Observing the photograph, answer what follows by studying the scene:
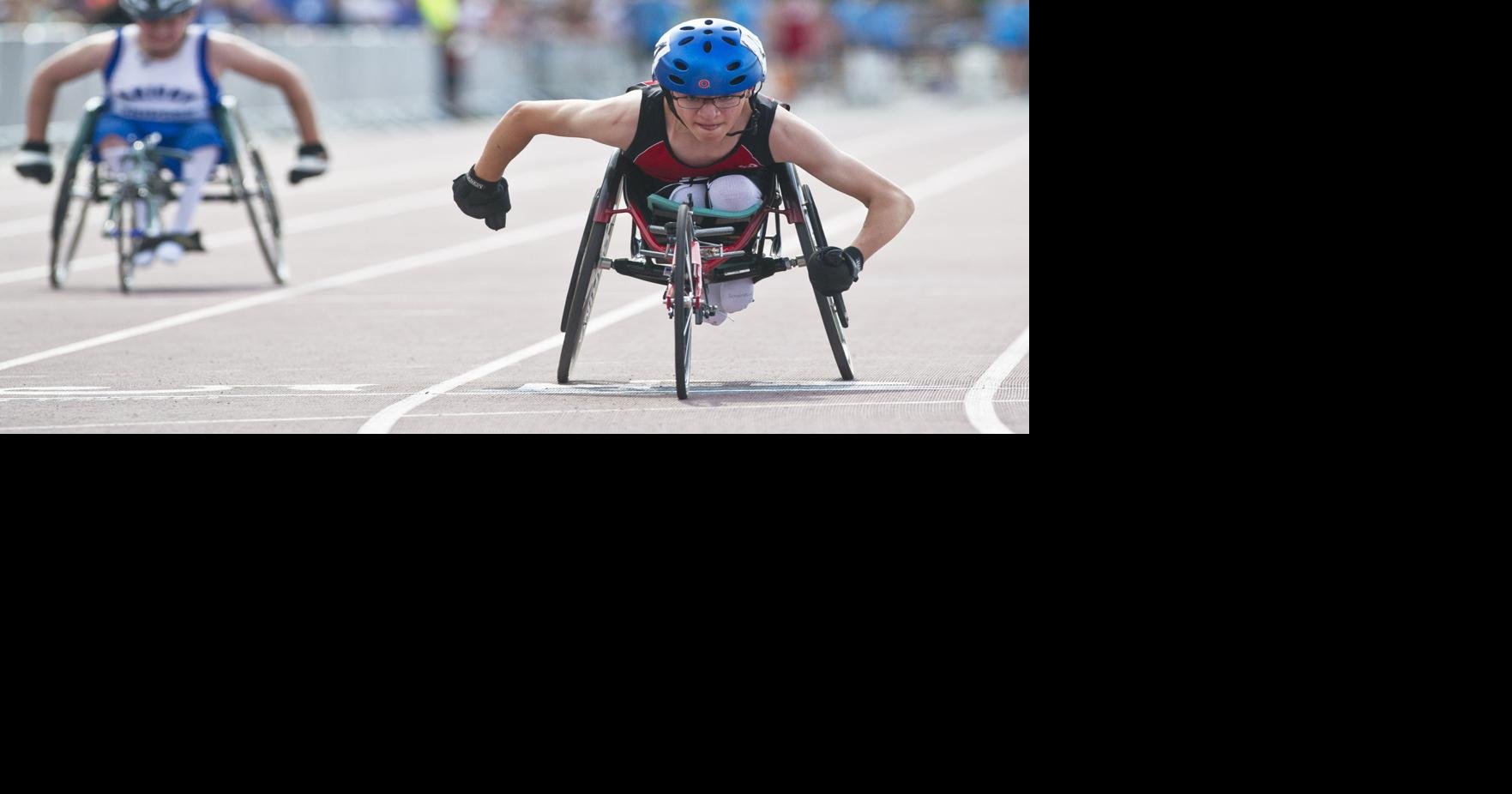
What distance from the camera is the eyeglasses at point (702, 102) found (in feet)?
33.3

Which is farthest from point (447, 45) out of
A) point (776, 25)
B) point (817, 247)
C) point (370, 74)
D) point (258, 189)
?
point (817, 247)

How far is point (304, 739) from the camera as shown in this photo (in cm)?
673

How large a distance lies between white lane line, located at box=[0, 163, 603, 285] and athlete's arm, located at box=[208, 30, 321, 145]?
6.23ft

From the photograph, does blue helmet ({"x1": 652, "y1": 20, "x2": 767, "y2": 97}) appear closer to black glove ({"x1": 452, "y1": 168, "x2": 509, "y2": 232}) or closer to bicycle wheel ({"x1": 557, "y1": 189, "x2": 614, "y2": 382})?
bicycle wheel ({"x1": 557, "y1": 189, "x2": 614, "y2": 382})

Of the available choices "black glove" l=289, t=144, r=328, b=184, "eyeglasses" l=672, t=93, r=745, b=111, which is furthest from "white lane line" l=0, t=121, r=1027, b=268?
"eyeglasses" l=672, t=93, r=745, b=111

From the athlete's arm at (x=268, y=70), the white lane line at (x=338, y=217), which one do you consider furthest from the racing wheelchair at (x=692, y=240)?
the white lane line at (x=338, y=217)

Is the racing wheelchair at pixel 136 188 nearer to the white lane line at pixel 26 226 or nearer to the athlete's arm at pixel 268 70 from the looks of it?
the athlete's arm at pixel 268 70

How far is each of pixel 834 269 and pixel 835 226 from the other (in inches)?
390

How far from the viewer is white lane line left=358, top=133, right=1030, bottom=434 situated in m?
10.2

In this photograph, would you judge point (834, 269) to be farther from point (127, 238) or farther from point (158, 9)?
point (127, 238)

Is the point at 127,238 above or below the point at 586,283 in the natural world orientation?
above

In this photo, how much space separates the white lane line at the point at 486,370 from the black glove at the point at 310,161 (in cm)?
181

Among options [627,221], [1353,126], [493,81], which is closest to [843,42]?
[493,81]

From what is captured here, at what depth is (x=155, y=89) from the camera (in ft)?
49.9
